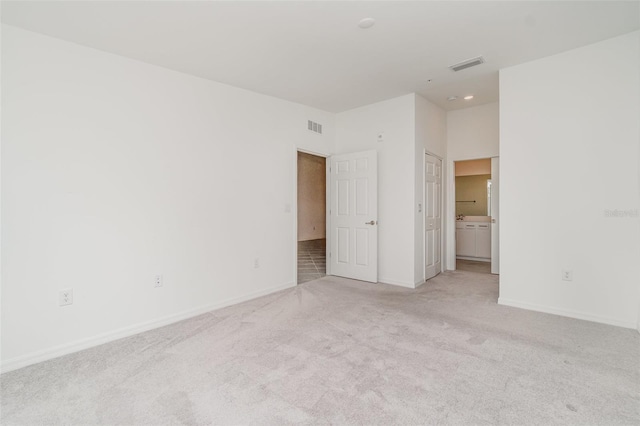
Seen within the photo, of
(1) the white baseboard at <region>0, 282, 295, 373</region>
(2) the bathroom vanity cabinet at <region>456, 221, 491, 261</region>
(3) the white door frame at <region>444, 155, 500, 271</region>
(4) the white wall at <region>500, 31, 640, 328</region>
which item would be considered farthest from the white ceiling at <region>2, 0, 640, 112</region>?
(2) the bathroom vanity cabinet at <region>456, 221, 491, 261</region>

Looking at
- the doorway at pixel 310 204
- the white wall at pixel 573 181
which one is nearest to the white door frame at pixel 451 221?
the white wall at pixel 573 181

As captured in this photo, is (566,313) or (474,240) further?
(474,240)

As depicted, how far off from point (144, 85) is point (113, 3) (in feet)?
3.00

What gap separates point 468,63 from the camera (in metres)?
3.31

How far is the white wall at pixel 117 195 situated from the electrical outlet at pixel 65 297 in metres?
0.04

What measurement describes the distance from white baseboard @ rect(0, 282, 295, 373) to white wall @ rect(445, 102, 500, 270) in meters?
3.84

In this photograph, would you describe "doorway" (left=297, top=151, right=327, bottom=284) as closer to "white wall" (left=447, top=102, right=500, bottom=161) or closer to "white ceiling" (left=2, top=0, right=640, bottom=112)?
"white wall" (left=447, top=102, right=500, bottom=161)

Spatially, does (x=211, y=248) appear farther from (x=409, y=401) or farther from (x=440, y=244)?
(x=440, y=244)

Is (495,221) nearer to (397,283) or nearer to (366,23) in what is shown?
(397,283)

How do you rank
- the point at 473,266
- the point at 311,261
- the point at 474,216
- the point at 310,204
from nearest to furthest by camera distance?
1. the point at 473,266
2. the point at 311,261
3. the point at 474,216
4. the point at 310,204

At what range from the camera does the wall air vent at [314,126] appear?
4734 millimetres

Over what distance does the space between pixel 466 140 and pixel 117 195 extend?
5.20 meters

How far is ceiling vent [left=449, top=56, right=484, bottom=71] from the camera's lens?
323 centimetres

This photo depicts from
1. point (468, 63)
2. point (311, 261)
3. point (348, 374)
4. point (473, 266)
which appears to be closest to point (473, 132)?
point (468, 63)
